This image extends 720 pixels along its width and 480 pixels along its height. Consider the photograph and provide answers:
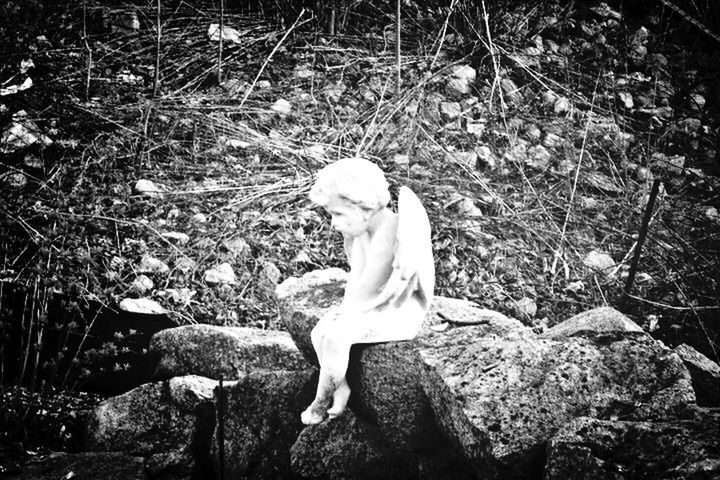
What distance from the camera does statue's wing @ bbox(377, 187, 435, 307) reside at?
3.53m

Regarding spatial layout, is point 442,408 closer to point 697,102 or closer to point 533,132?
point 533,132

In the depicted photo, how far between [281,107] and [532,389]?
453 cm

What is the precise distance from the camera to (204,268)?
18.6 feet

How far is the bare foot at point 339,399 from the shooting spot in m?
3.57

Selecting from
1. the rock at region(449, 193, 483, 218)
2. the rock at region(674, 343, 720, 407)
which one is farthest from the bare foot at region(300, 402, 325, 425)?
the rock at region(449, 193, 483, 218)

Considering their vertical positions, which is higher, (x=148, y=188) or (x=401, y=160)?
(x=401, y=160)

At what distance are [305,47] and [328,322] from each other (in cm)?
479

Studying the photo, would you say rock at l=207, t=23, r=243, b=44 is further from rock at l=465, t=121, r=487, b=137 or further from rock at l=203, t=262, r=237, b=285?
rock at l=203, t=262, r=237, b=285

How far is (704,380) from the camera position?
3.98 m

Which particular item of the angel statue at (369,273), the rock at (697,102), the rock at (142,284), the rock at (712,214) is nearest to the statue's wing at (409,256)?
the angel statue at (369,273)

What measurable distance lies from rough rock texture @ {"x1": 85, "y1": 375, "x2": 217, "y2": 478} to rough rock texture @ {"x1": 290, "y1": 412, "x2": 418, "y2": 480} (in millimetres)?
699

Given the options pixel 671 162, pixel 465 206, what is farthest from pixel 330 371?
pixel 671 162

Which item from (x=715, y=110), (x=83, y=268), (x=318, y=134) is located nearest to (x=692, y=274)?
(x=715, y=110)

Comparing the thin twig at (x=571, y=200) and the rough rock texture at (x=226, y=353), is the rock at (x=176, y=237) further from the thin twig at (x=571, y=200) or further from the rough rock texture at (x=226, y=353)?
the thin twig at (x=571, y=200)
